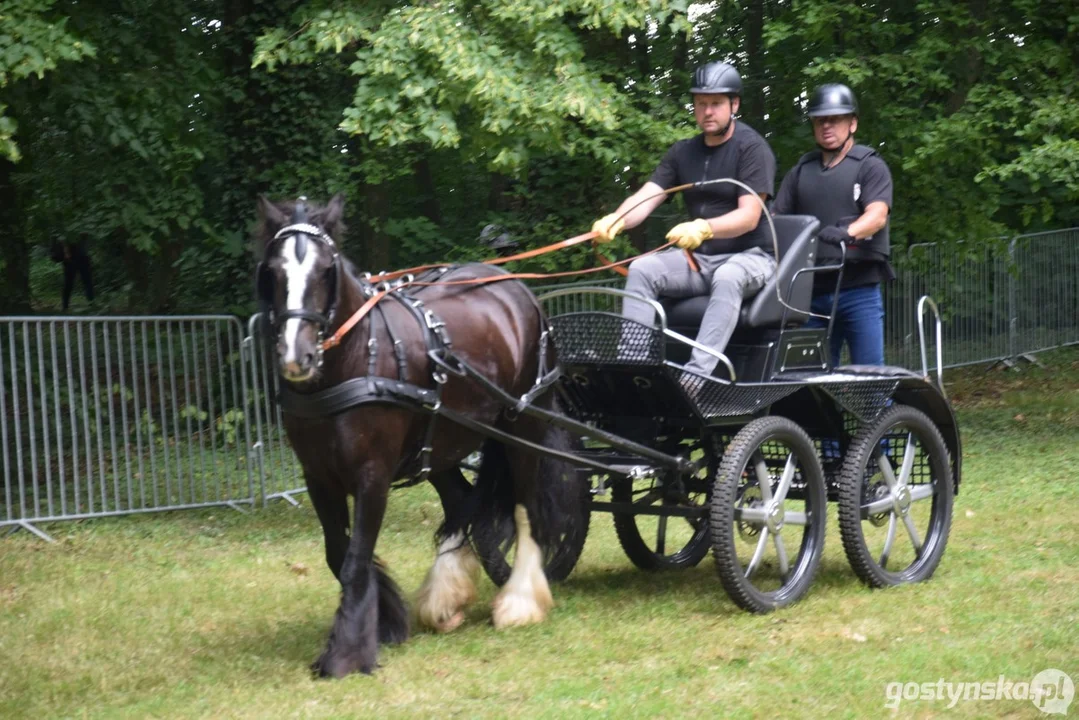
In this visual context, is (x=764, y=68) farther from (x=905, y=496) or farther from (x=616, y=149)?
(x=905, y=496)

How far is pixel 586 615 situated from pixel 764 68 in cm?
794

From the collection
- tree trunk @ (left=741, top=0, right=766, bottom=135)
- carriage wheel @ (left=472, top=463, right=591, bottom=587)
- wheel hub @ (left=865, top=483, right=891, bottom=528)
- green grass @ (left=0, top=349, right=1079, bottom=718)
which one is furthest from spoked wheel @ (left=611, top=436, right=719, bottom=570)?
tree trunk @ (left=741, top=0, right=766, bottom=135)

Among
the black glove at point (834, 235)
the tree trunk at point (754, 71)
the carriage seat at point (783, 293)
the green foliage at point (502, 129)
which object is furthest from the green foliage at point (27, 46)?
the tree trunk at point (754, 71)

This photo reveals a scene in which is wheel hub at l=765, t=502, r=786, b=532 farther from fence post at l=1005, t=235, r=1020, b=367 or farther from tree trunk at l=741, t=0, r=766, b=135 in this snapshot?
fence post at l=1005, t=235, r=1020, b=367

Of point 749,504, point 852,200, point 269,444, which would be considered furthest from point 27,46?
point 749,504

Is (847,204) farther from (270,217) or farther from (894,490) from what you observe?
(270,217)

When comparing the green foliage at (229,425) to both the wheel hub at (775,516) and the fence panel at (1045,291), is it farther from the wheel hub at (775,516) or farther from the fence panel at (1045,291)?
the fence panel at (1045,291)

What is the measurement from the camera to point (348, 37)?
28.2 feet

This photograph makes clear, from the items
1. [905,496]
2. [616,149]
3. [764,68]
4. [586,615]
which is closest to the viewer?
[586,615]

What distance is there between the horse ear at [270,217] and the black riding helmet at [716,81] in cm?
219

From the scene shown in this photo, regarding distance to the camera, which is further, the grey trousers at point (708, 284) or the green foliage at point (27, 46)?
the green foliage at point (27, 46)

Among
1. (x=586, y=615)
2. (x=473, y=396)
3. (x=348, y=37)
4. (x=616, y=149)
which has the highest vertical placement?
(x=348, y=37)

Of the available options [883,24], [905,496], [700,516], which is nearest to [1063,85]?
[883,24]

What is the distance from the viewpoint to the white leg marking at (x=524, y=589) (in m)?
6.25
